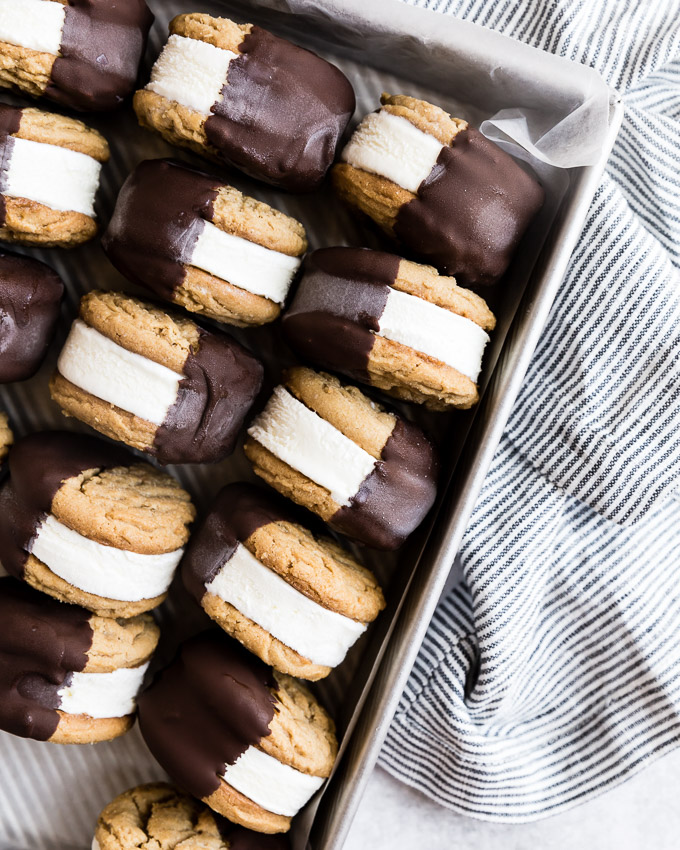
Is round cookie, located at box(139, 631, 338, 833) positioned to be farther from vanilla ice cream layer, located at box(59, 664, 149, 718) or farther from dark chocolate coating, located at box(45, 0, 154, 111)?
dark chocolate coating, located at box(45, 0, 154, 111)

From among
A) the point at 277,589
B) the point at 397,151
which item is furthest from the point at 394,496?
the point at 397,151

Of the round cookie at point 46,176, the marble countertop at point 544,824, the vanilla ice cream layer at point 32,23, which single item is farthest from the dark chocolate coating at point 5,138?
the marble countertop at point 544,824

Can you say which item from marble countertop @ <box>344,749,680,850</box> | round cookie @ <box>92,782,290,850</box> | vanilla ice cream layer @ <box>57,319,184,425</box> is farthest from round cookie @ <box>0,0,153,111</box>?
marble countertop @ <box>344,749,680,850</box>

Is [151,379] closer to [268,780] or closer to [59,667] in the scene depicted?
[59,667]

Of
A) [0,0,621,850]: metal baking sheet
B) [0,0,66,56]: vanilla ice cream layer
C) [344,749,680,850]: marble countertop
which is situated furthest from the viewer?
[344,749,680,850]: marble countertop

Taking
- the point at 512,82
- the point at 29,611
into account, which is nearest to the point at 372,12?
the point at 512,82

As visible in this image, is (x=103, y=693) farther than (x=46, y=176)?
Yes

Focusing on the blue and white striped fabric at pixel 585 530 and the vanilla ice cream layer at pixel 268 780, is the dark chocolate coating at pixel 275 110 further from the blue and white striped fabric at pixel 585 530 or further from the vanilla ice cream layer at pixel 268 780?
the vanilla ice cream layer at pixel 268 780
